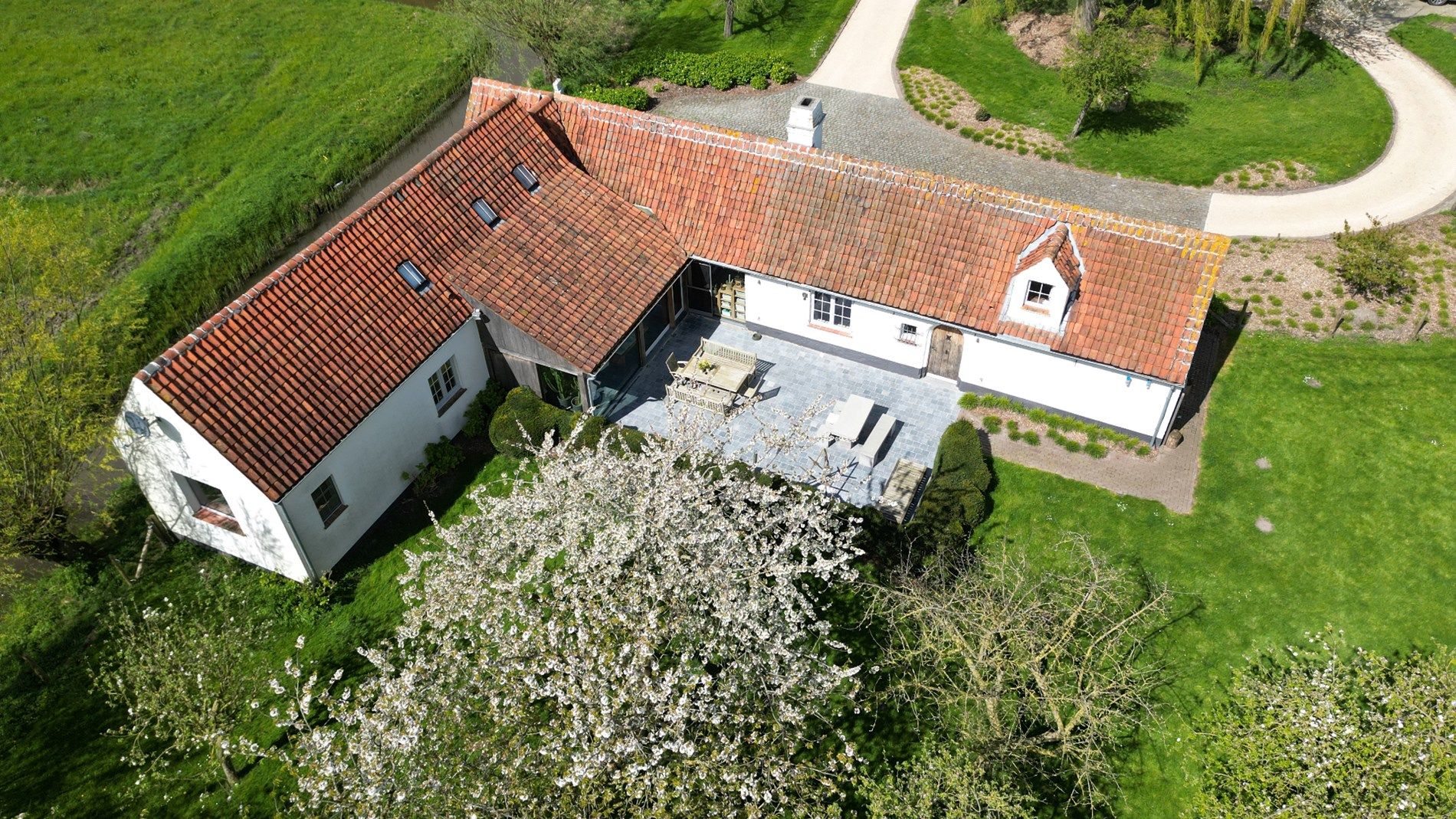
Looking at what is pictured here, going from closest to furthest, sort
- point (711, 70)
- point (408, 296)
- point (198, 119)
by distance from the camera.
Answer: point (408, 296) → point (198, 119) → point (711, 70)

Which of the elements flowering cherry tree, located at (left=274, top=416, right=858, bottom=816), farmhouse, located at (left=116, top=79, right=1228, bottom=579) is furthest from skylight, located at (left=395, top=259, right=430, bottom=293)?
flowering cherry tree, located at (left=274, top=416, right=858, bottom=816)

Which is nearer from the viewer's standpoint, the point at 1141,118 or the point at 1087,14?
the point at 1141,118

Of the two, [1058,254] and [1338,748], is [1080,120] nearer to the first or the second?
[1058,254]

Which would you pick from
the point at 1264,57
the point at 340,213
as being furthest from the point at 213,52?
the point at 1264,57

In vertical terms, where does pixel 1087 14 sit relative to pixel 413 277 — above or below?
above

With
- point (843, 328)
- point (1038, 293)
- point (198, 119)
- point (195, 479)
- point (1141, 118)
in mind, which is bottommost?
point (843, 328)

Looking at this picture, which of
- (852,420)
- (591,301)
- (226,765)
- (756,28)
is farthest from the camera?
(756,28)

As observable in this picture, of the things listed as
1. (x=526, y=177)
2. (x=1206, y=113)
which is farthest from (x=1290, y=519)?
(x=526, y=177)
